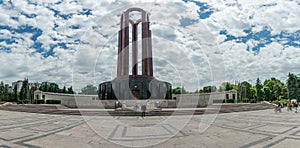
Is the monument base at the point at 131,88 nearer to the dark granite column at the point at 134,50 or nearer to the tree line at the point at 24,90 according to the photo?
the dark granite column at the point at 134,50

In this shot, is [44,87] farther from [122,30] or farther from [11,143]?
[11,143]

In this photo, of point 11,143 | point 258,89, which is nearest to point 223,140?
point 11,143

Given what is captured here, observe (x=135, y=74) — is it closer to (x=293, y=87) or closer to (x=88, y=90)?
(x=88, y=90)

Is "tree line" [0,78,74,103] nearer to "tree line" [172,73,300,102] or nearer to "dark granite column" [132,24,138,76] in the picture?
"dark granite column" [132,24,138,76]

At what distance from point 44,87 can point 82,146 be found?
80992mm

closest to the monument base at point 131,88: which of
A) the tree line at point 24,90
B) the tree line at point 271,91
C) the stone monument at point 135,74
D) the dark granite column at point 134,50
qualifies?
the stone monument at point 135,74

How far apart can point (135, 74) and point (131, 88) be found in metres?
6.85

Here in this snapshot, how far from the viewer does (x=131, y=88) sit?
33906mm

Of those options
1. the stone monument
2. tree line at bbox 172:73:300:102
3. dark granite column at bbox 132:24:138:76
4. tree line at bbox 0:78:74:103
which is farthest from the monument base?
tree line at bbox 0:78:74:103

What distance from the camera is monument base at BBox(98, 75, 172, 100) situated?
33938 millimetres

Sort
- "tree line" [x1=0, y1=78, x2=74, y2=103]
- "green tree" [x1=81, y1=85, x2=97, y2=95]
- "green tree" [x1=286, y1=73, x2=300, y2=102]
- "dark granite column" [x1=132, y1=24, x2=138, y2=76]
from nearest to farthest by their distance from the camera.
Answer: "green tree" [x1=81, y1=85, x2=97, y2=95]
"dark granite column" [x1=132, y1=24, x2=138, y2=76]
"green tree" [x1=286, y1=73, x2=300, y2=102]
"tree line" [x1=0, y1=78, x2=74, y2=103]

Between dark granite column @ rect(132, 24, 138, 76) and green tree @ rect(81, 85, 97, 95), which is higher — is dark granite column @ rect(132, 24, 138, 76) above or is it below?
above

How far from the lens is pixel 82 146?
6059 mm

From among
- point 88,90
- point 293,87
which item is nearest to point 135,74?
point 88,90
